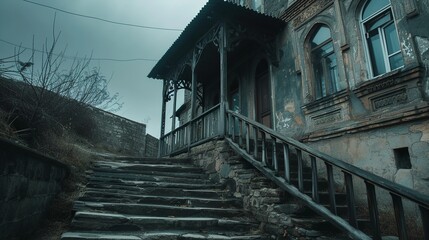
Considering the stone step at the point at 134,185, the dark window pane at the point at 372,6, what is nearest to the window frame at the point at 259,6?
the dark window pane at the point at 372,6

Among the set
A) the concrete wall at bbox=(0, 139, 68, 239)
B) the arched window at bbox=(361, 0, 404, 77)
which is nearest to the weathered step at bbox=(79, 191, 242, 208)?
the concrete wall at bbox=(0, 139, 68, 239)

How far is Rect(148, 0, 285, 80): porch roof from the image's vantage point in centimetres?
716

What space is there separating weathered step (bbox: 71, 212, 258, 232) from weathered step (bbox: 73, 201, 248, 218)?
23 centimetres

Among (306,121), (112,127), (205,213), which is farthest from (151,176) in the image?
(112,127)

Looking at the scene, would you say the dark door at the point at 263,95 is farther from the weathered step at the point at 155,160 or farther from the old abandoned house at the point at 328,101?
the weathered step at the point at 155,160

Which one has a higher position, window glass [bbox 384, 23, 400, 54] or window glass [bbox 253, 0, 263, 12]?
window glass [bbox 253, 0, 263, 12]

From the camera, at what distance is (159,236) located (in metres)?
3.56

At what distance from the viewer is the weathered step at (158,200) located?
14.8ft

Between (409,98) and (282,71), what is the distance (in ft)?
11.6

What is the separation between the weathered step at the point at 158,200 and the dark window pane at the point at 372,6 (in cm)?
467

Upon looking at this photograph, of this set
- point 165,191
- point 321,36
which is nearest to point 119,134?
point 165,191

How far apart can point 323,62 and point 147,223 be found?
5.41 metres

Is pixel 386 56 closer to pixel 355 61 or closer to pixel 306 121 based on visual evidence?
pixel 355 61

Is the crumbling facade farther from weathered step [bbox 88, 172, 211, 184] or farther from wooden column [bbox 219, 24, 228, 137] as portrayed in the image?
weathered step [bbox 88, 172, 211, 184]
